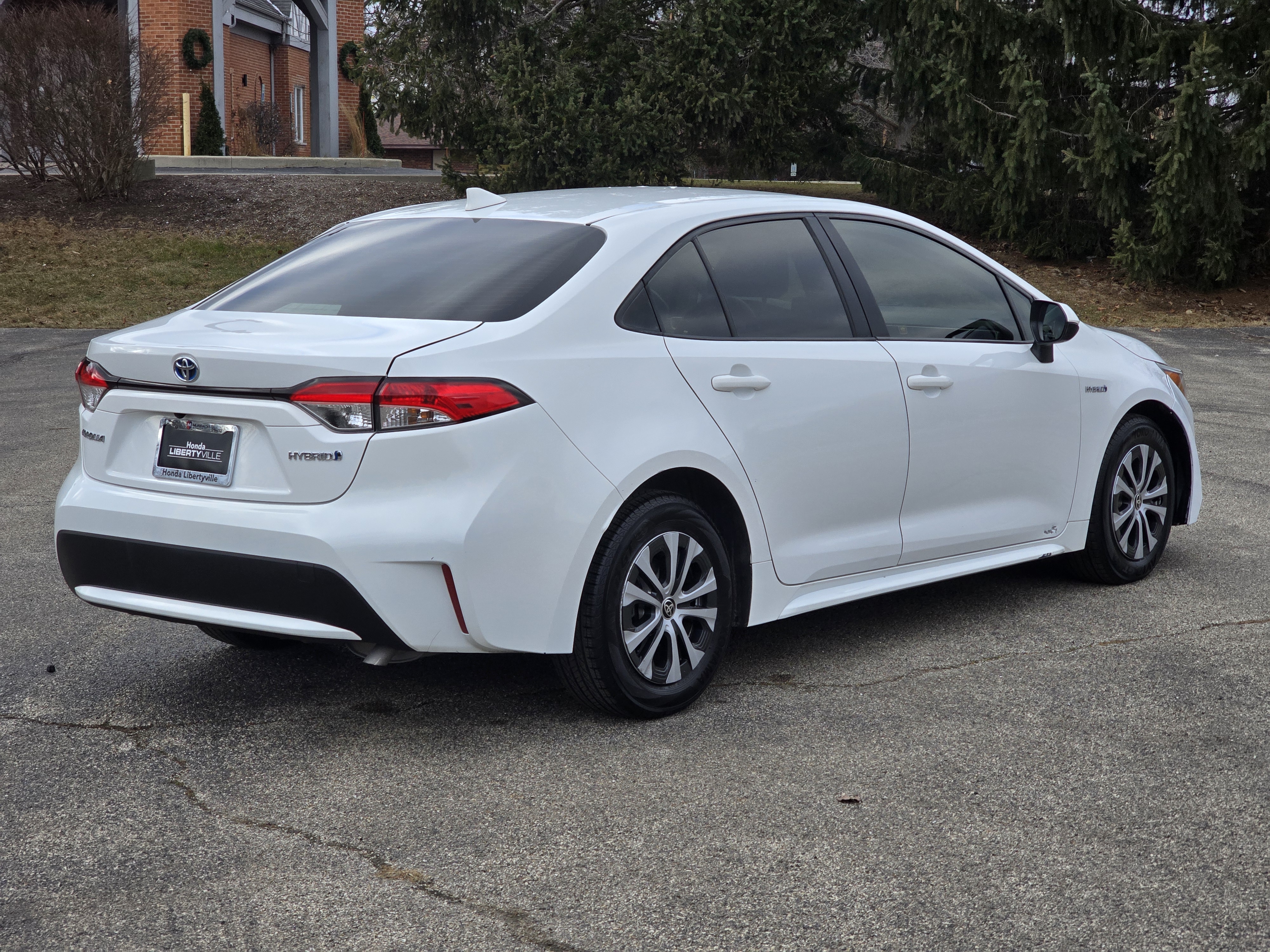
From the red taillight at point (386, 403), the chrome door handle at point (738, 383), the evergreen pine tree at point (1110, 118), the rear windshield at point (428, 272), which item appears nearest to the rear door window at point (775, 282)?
the chrome door handle at point (738, 383)

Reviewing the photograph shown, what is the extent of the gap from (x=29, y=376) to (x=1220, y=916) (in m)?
12.3

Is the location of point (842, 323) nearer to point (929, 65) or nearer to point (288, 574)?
point (288, 574)

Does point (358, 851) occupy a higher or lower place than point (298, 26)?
lower

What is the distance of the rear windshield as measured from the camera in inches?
166

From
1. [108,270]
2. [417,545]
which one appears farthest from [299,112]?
[417,545]

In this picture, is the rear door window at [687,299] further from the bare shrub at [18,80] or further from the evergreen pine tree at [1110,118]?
the bare shrub at [18,80]

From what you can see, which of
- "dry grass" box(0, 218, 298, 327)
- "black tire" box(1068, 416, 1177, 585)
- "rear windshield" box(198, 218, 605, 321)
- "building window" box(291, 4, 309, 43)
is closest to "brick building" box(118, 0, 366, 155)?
"building window" box(291, 4, 309, 43)

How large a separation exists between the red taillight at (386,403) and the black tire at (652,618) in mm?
638

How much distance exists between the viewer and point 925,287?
5406 mm

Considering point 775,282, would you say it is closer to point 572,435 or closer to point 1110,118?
point 572,435

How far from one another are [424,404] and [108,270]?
17253 mm

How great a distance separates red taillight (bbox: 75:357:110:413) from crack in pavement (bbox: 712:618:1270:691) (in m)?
2.17

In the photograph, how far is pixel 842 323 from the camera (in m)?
4.99

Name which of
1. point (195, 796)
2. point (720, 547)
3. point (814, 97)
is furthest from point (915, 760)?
point (814, 97)
